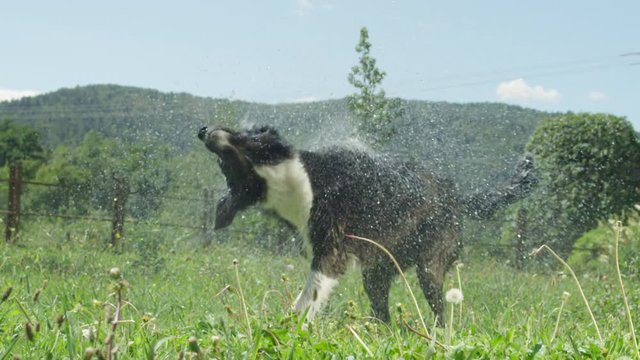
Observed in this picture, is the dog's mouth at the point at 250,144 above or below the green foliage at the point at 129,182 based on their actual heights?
above

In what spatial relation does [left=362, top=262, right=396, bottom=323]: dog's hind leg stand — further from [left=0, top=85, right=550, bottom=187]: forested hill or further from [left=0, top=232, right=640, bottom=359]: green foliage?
[left=0, top=85, right=550, bottom=187]: forested hill

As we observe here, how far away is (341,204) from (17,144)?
34186mm

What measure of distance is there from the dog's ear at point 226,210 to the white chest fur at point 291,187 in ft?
0.66

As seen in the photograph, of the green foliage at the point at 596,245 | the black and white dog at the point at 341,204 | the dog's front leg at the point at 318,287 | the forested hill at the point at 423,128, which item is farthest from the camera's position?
the green foliage at the point at 596,245

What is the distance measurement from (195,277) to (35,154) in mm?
30654

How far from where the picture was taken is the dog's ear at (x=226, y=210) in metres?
4.41

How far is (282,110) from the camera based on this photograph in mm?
6109

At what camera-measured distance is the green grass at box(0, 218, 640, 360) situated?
228 centimetres

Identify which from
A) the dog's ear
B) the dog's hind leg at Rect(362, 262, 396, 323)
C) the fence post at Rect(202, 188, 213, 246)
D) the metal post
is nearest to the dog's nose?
the dog's ear

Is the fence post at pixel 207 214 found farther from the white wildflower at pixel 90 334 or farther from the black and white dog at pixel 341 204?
the white wildflower at pixel 90 334

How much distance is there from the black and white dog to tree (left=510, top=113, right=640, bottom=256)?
28.9ft

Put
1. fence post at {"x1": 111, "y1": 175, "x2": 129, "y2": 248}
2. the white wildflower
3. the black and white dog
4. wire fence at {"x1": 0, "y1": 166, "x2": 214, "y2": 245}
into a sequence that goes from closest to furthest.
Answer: the white wildflower → the black and white dog → fence post at {"x1": 111, "y1": 175, "x2": 129, "y2": 248} → wire fence at {"x1": 0, "y1": 166, "x2": 214, "y2": 245}

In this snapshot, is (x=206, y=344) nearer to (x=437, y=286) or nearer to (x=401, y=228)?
(x=401, y=228)

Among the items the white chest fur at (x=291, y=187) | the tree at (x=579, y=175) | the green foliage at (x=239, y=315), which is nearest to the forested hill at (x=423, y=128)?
the white chest fur at (x=291, y=187)
